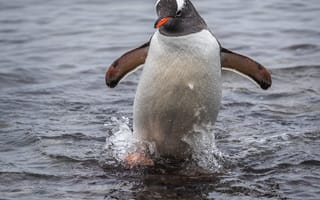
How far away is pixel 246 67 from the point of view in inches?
214

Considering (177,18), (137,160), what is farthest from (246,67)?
(137,160)

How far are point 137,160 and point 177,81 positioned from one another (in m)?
0.70

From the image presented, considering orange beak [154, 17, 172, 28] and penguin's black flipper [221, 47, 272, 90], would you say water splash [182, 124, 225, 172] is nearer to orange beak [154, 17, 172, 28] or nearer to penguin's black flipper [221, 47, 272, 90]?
penguin's black flipper [221, 47, 272, 90]

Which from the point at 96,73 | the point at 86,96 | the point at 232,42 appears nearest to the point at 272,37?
the point at 232,42

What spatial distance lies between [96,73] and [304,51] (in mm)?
2650

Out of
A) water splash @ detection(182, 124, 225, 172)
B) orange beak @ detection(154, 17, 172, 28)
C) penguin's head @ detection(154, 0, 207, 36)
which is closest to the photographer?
orange beak @ detection(154, 17, 172, 28)

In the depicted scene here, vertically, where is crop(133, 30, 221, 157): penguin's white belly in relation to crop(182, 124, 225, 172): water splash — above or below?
above

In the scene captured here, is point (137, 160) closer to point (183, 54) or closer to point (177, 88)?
point (177, 88)

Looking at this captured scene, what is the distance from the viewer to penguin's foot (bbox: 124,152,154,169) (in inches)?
203

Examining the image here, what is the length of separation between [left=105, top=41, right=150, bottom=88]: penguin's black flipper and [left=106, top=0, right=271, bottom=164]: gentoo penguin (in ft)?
0.25

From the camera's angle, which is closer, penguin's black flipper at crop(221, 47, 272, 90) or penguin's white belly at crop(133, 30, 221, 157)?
penguin's white belly at crop(133, 30, 221, 157)

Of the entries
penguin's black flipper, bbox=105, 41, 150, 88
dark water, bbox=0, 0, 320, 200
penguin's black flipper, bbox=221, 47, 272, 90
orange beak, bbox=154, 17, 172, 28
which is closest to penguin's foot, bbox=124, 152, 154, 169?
dark water, bbox=0, 0, 320, 200

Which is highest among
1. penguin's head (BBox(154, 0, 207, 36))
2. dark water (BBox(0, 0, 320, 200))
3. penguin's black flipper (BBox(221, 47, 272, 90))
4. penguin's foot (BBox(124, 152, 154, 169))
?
penguin's head (BBox(154, 0, 207, 36))

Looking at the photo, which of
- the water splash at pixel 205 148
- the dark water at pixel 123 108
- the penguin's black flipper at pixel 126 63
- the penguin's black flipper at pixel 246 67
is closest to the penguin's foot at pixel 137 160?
the dark water at pixel 123 108
